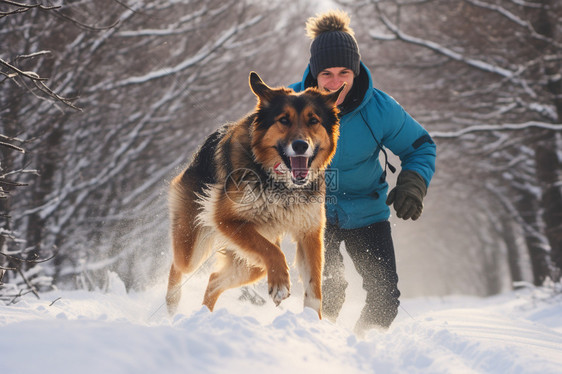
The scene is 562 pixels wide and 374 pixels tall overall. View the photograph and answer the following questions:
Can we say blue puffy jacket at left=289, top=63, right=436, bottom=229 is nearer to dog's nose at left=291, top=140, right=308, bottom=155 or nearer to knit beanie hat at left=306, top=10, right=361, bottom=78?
knit beanie hat at left=306, top=10, right=361, bottom=78

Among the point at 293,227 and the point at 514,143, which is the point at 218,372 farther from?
the point at 514,143

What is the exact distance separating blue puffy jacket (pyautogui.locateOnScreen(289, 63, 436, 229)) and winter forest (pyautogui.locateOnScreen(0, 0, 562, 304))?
98.1 inches

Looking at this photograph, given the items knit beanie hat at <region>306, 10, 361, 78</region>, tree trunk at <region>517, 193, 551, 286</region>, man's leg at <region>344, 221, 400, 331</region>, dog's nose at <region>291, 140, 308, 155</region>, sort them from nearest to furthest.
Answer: dog's nose at <region>291, 140, 308, 155</region> → man's leg at <region>344, 221, 400, 331</region> → knit beanie hat at <region>306, 10, 361, 78</region> → tree trunk at <region>517, 193, 551, 286</region>

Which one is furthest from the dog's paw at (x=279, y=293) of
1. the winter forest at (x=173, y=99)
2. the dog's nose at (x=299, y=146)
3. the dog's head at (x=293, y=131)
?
the winter forest at (x=173, y=99)

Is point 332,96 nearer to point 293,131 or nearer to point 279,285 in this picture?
point 293,131

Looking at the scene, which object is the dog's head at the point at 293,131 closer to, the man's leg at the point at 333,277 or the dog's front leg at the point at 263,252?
the dog's front leg at the point at 263,252

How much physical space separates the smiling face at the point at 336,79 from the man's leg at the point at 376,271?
1.28 meters

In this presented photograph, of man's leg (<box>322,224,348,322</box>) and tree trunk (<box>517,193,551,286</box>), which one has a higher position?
man's leg (<box>322,224,348,322</box>)

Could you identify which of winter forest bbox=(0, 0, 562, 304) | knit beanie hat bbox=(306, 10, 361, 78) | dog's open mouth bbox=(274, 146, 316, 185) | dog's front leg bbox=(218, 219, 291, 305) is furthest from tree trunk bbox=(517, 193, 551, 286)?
dog's front leg bbox=(218, 219, 291, 305)

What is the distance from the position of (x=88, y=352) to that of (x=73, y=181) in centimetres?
686

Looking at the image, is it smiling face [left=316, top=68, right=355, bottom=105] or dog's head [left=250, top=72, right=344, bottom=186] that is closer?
dog's head [left=250, top=72, right=344, bottom=186]

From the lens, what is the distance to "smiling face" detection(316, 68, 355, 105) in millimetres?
4348

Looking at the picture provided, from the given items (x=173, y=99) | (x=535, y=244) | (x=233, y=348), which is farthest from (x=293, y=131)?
(x=535, y=244)

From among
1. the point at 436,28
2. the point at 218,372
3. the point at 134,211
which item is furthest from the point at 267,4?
the point at 218,372
